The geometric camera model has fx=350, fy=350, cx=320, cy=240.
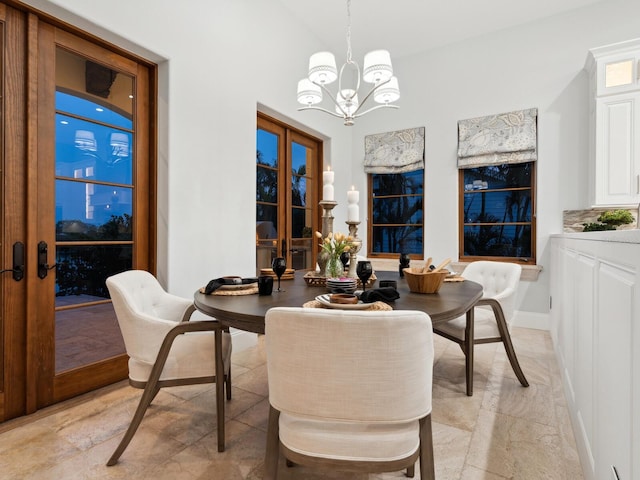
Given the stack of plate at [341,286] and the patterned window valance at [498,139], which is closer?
the stack of plate at [341,286]

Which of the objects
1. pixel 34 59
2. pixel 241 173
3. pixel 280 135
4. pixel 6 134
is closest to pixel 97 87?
pixel 34 59

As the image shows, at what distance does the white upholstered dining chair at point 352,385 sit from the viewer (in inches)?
37.1

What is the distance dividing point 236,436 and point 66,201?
70.5 inches

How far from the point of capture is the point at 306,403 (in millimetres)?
1004

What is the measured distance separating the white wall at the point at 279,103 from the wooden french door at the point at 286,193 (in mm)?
A: 242

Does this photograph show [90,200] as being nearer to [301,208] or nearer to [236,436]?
[236,436]

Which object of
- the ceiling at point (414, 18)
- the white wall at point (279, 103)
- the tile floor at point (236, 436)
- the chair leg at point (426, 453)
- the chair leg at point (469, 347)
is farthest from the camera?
the ceiling at point (414, 18)

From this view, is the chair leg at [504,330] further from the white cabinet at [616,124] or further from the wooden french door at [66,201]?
the wooden french door at [66,201]

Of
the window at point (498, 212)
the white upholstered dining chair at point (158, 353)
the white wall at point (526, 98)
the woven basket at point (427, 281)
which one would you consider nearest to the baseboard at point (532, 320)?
the white wall at point (526, 98)

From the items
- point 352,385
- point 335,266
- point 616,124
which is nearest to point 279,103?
point 335,266

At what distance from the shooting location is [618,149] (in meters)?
3.33

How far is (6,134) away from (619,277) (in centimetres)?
287

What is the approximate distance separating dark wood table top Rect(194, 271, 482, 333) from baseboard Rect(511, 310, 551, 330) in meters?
2.56

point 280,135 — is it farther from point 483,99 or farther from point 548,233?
point 548,233
